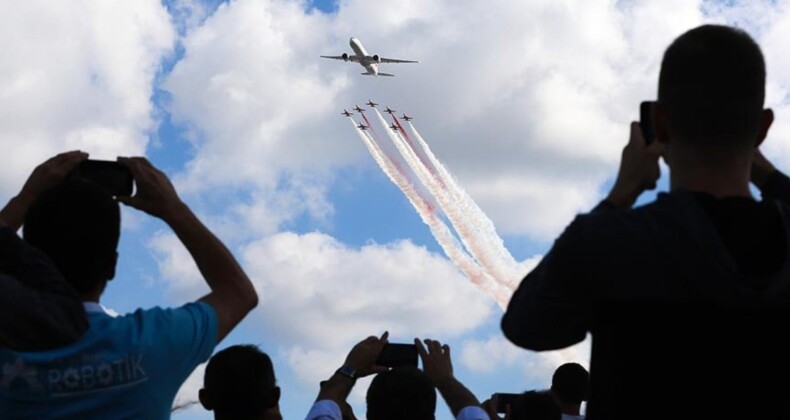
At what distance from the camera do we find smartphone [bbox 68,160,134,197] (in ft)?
15.6

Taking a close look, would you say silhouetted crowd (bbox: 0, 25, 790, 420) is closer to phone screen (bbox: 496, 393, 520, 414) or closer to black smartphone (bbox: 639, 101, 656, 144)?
black smartphone (bbox: 639, 101, 656, 144)

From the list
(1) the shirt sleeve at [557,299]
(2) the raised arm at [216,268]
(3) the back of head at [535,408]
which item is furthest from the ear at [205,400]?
(1) the shirt sleeve at [557,299]

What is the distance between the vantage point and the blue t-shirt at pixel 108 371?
4.11m

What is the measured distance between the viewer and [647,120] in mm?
3891

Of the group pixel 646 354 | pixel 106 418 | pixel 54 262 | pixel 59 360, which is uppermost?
pixel 54 262

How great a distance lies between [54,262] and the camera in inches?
172

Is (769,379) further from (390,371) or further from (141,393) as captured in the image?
(390,371)

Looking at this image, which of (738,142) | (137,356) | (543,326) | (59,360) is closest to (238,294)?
(137,356)

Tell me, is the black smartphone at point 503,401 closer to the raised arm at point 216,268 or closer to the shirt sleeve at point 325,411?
the shirt sleeve at point 325,411

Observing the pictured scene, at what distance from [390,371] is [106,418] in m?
2.57

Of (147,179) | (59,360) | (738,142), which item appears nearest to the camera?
(738,142)

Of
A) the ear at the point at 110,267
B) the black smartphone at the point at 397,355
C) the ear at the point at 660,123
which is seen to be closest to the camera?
the ear at the point at 660,123

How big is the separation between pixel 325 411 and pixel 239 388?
65 cm

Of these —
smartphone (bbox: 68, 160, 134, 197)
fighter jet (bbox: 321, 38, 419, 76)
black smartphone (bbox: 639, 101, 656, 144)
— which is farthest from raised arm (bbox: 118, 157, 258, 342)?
fighter jet (bbox: 321, 38, 419, 76)
